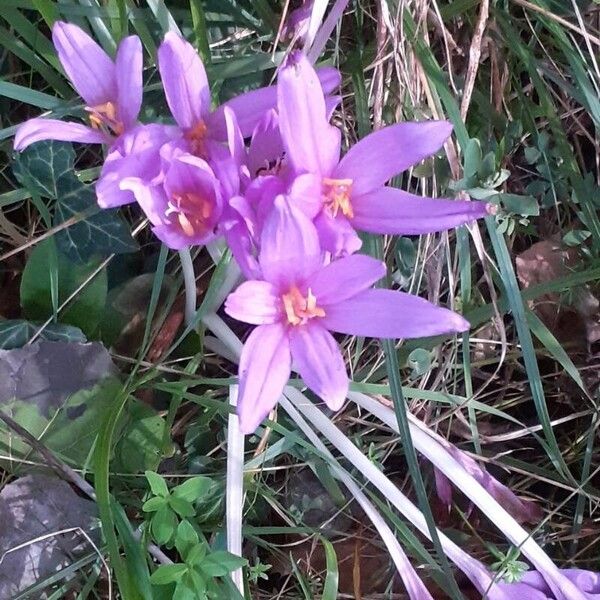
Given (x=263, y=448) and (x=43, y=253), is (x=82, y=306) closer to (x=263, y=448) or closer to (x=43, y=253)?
(x=43, y=253)

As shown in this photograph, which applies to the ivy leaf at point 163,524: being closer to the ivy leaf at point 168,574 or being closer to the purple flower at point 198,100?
the ivy leaf at point 168,574

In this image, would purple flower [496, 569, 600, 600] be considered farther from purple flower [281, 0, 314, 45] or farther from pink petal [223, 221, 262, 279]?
purple flower [281, 0, 314, 45]

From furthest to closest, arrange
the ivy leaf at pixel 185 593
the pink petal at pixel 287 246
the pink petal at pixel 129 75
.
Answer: the ivy leaf at pixel 185 593
the pink petal at pixel 129 75
the pink petal at pixel 287 246

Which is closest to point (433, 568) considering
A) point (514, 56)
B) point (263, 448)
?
point (263, 448)

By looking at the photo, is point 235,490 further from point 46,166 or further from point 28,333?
point 46,166

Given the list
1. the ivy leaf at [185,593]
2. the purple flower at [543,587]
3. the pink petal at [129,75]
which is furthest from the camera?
the purple flower at [543,587]

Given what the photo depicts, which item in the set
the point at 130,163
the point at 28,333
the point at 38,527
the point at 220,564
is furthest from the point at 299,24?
the point at 38,527

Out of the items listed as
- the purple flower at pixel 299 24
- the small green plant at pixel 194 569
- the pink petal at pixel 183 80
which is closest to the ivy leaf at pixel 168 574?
the small green plant at pixel 194 569
